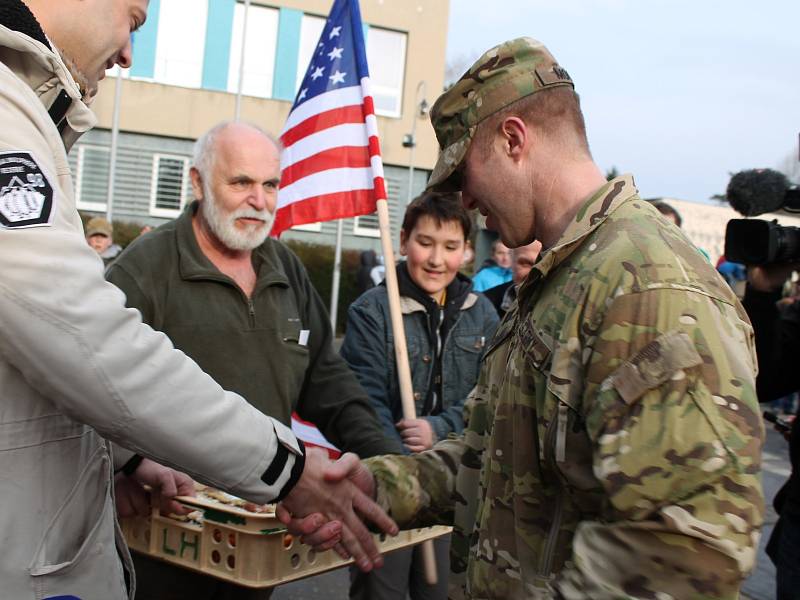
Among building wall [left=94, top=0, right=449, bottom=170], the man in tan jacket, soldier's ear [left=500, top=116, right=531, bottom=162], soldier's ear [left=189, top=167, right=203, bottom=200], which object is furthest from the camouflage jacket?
building wall [left=94, top=0, right=449, bottom=170]

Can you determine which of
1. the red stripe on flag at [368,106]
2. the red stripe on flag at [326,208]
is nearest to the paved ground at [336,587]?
the red stripe on flag at [326,208]

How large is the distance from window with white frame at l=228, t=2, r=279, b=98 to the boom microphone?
1843 cm

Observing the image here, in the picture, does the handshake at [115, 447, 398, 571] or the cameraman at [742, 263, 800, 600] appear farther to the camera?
the cameraman at [742, 263, 800, 600]

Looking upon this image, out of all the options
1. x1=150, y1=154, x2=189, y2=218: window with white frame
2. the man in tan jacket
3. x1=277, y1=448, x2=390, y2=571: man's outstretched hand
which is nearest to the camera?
the man in tan jacket

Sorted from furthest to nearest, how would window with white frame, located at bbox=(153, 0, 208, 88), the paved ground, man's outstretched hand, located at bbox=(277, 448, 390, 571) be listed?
window with white frame, located at bbox=(153, 0, 208, 88) < the paved ground < man's outstretched hand, located at bbox=(277, 448, 390, 571)

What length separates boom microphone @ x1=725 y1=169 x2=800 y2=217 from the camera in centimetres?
278

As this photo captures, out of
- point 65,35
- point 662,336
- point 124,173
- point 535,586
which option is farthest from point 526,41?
point 124,173

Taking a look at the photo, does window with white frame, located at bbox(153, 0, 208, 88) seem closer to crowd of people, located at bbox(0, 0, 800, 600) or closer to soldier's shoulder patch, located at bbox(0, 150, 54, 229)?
crowd of people, located at bbox(0, 0, 800, 600)

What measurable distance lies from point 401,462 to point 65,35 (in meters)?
1.47

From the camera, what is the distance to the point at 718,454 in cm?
143

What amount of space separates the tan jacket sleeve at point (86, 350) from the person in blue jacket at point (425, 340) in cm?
165

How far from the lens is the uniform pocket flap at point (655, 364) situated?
1478mm

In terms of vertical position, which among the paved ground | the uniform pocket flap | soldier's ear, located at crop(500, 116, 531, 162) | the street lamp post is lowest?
the paved ground

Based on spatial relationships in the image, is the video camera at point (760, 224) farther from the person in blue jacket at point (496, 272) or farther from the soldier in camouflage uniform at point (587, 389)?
the person in blue jacket at point (496, 272)
